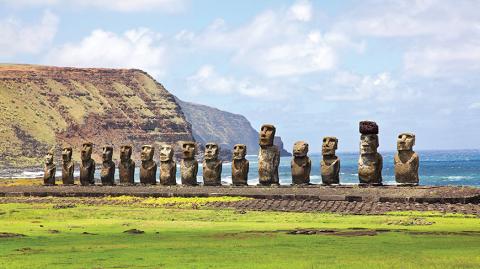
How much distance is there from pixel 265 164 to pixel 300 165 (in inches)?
66.2

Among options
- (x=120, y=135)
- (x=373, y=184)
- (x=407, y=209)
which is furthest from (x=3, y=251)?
(x=120, y=135)

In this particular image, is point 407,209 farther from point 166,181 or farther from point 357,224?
point 166,181

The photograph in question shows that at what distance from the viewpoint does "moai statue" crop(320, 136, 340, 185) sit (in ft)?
125

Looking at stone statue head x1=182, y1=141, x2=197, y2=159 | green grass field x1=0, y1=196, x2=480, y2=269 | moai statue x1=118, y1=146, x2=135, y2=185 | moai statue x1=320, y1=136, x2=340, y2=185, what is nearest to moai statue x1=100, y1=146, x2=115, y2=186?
moai statue x1=118, y1=146, x2=135, y2=185

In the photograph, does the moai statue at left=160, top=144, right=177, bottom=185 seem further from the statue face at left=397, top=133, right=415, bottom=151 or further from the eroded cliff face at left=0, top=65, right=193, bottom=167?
the eroded cliff face at left=0, top=65, right=193, bottom=167

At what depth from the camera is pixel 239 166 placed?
40.5 metres

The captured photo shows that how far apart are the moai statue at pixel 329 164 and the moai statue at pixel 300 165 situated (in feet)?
2.57

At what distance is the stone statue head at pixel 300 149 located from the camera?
126 ft

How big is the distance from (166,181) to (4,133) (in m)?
120

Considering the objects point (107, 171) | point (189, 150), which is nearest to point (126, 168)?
point (107, 171)

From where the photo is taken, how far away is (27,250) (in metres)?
18.6

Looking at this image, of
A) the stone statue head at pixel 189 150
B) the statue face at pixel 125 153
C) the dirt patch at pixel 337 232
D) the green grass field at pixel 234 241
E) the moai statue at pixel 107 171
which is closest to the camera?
the green grass field at pixel 234 241

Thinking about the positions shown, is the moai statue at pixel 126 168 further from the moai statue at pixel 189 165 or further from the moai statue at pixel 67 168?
the moai statue at pixel 67 168

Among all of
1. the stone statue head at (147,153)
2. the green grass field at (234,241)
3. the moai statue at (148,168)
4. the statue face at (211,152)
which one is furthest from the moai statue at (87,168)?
the green grass field at (234,241)
